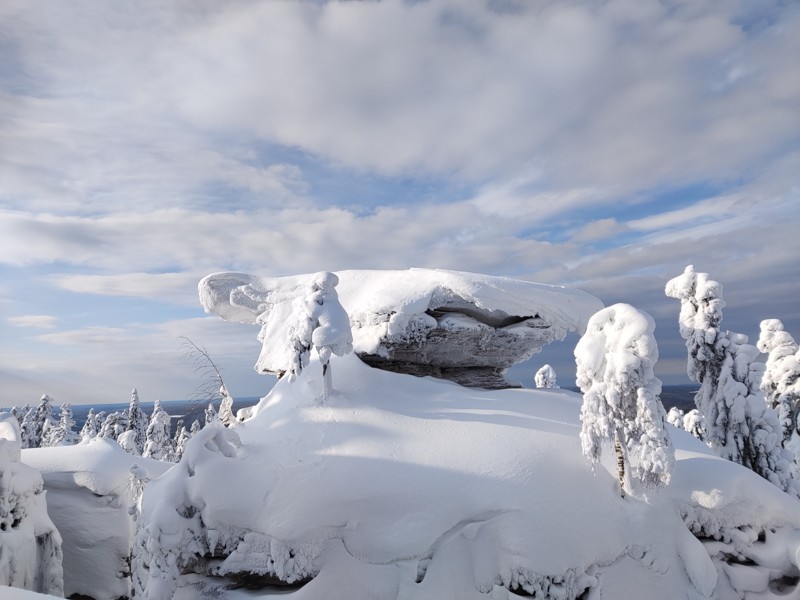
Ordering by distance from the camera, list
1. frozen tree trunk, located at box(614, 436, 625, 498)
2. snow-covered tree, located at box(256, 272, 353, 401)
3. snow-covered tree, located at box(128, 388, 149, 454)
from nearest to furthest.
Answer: frozen tree trunk, located at box(614, 436, 625, 498) → snow-covered tree, located at box(256, 272, 353, 401) → snow-covered tree, located at box(128, 388, 149, 454)

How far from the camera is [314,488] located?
9.97m

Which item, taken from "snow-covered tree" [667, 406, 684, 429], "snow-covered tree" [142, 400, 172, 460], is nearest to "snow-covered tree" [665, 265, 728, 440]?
"snow-covered tree" [667, 406, 684, 429]

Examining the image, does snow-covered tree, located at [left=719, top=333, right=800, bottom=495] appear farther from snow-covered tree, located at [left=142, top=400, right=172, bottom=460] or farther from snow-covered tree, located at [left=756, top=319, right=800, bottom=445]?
snow-covered tree, located at [left=142, top=400, right=172, bottom=460]

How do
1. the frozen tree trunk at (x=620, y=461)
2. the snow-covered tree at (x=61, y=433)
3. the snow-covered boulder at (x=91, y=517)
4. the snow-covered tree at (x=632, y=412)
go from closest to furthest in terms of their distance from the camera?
the snow-covered tree at (x=632, y=412) < the frozen tree trunk at (x=620, y=461) < the snow-covered boulder at (x=91, y=517) < the snow-covered tree at (x=61, y=433)

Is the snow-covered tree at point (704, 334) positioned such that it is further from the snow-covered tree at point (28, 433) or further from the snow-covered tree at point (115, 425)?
the snow-covered tree at point (28, 433)

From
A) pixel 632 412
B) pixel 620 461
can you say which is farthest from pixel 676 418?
pixel 632 412

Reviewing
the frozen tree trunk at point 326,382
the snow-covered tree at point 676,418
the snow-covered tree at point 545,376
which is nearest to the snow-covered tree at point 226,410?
the frozen tree trunk at point 326,382

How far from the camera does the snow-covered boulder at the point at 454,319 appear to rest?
14.5m

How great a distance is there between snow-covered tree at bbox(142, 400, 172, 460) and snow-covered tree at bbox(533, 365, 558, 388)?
29.2 metres

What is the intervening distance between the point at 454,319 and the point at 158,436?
35852mm

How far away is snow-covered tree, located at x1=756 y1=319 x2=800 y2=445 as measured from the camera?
23438 mm

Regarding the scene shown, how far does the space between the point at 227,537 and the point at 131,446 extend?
77.5 ft

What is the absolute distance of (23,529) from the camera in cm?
1305

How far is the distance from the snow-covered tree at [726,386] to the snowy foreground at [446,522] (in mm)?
5505
